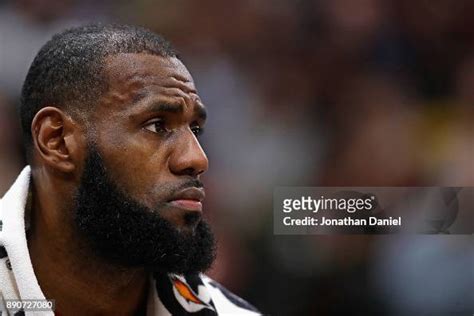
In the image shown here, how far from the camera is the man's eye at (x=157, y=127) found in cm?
127

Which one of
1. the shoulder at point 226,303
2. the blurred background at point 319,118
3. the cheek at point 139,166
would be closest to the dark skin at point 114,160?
the cheek at point 139,166

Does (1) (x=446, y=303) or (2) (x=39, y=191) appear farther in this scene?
(1) (x=446, y=303)

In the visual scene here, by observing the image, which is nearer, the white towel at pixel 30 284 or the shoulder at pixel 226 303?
the white towel at pixel 30 284

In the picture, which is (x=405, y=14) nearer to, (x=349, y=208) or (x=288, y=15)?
(x=288, y=15)

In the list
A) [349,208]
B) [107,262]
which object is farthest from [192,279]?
[349,208]

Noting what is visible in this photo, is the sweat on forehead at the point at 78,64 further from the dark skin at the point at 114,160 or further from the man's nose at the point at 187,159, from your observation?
the man's nose at the point at 187,159

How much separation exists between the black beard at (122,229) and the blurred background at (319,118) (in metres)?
0.50

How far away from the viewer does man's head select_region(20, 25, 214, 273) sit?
1.26m

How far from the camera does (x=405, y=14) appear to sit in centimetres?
185

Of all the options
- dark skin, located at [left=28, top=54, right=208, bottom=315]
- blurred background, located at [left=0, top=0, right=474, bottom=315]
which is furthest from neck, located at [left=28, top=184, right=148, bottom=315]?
blurred background, located at [left=0, top=0, right=474, bottom=315]

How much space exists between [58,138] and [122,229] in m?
0.18

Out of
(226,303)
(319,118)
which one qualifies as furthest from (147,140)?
(319,118)

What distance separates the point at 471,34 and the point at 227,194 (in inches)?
26.1

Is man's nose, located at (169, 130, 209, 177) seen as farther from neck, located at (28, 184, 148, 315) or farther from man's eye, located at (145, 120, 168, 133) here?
neck, located at (28, 184, 148, 315)
